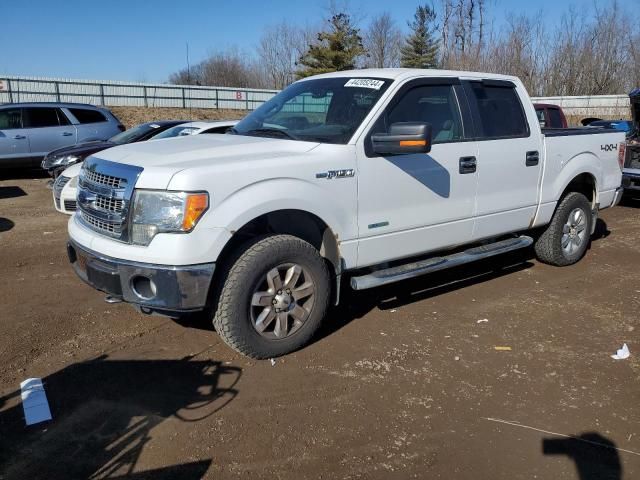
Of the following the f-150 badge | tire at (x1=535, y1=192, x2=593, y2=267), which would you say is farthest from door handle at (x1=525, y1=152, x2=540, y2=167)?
the f-150 badge

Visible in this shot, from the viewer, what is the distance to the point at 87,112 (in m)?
14.1

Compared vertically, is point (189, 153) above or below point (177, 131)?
below

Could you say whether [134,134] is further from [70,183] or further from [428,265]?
[428,265]

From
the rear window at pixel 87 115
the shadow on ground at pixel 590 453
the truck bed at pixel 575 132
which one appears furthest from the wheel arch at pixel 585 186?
the rear window at pixel 87 115

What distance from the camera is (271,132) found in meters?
4.71

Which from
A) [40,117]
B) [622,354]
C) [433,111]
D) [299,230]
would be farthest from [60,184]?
[622,354]

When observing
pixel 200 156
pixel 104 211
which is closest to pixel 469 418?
pixel 200 156

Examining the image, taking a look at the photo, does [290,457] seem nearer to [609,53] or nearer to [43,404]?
[43,404]

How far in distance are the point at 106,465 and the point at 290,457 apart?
93cm

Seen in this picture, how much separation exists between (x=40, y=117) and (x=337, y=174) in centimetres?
1192

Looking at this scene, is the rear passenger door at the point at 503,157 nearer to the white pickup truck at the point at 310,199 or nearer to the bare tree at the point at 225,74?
the white pickup truck at the point at 310,199

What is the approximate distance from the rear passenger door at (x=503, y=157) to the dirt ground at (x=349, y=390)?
771 mm

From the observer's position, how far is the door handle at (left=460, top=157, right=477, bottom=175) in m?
4.92

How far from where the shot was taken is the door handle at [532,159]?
18.2 feet
